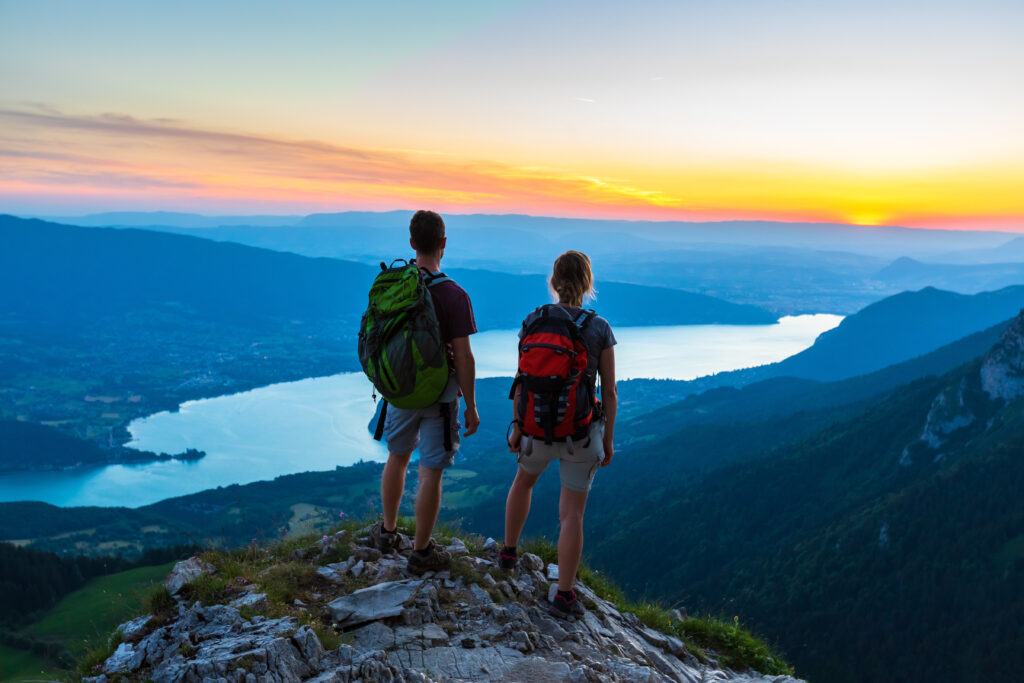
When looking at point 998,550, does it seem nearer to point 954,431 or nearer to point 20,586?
point 954,431

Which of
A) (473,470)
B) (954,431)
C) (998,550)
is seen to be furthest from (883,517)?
(473,470)

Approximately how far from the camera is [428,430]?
4738 millimetres

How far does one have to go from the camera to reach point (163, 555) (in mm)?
25812

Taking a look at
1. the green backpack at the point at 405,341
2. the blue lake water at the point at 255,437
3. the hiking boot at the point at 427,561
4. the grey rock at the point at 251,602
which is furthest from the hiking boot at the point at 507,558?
the blue lake water at the point at 255,437

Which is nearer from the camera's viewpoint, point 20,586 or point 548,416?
point 548,416

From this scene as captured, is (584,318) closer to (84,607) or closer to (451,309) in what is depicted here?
(451,309)

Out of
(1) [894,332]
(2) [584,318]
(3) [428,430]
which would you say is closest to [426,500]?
(3) [428,430]

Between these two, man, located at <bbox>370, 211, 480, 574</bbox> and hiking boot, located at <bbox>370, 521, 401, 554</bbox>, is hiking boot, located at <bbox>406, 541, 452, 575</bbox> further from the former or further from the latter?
hiking boot, located at <bbox>370, 521, 401, 554</bbox>

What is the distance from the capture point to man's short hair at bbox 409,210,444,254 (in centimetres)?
455

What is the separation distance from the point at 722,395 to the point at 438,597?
110 metres

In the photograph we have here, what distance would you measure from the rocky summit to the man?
0.48 metres

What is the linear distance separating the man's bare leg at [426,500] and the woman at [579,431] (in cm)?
62

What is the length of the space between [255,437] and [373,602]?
9277 cm

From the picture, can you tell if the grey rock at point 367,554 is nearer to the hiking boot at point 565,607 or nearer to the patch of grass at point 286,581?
the patch of grass at point 286,581
